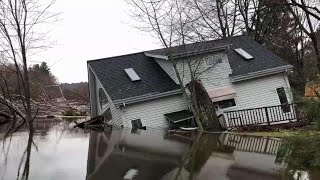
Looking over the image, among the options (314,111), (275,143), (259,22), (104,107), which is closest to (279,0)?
(275,143)

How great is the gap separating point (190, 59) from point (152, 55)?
11.6ft

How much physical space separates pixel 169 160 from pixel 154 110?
13.7 m

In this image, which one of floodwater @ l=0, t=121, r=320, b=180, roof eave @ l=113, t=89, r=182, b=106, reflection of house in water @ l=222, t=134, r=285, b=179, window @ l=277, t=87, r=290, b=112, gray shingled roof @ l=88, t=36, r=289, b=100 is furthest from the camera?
gray shingled roof @ l=88, t=36, r=289, b=100

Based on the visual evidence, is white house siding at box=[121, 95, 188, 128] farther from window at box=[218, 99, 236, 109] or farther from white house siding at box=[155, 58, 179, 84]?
window at box=[218, 99, 236, 109]

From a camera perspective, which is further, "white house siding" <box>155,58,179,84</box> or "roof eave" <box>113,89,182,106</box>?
"white house siding" <box>155,58,179,84</box>

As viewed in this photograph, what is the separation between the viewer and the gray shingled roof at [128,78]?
84.1 feet

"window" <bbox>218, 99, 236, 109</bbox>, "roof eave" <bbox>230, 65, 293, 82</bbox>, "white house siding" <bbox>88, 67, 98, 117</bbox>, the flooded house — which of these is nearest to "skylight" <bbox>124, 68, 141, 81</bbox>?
the flooded house

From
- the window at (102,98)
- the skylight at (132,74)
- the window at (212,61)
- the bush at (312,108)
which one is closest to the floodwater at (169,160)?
the bush at (312,108)

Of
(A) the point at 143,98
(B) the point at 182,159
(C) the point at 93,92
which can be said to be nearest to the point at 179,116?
(A) the point at 143,98

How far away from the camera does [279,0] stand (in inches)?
→ 615

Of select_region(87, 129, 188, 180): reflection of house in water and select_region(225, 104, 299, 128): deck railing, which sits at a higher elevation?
select_region(225, 104, 299, 128): deck railing

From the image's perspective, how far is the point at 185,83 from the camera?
85.5 feet

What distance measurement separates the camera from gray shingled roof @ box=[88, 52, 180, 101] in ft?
84.1

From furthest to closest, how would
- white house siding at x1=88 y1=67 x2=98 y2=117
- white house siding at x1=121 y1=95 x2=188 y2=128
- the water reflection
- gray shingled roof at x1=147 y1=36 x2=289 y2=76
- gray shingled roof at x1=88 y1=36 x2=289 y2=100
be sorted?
white house siding at x1=88 y1=67 x2=98 y2=117
gray shingled roof at x1=147 y1=36 x2=289 y2=76
gray shingled roof at x1=88 y1=36 x2=289 y2=100
white house siding at x1=121 y1=95 x2=188 y2=128
the water reflection
